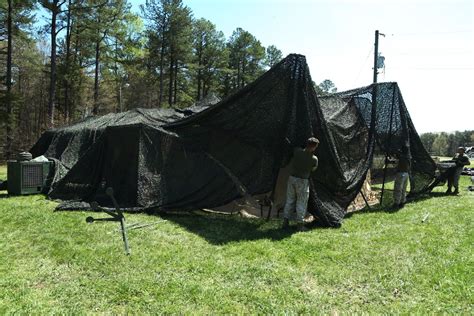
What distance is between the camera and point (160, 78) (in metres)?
27.9

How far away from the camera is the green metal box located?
8.64 m

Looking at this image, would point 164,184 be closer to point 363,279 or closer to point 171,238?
point 171,238

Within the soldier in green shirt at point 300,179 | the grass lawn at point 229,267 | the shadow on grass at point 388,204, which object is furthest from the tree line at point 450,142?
the grass lawn at point 229,267

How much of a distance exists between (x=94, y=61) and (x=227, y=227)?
24.1m

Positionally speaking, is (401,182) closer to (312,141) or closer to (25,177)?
(312,141)

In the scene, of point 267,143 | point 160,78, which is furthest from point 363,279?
point 160,78

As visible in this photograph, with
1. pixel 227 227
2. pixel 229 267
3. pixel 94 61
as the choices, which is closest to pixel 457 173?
pixel 227 227

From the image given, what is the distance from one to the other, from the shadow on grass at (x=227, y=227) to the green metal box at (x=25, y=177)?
4143 millimetres

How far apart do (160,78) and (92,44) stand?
524cm

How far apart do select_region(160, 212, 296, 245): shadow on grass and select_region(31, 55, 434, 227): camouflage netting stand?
29cm

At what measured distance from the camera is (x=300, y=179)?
5.89 m

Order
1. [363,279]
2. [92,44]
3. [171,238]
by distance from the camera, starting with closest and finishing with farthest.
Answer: [363,279] → [171,238] → [92,44]

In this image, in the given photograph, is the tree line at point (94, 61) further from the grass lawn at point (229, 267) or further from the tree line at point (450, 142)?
the tree line at point (450, 142)

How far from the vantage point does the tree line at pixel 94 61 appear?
20328 mm
